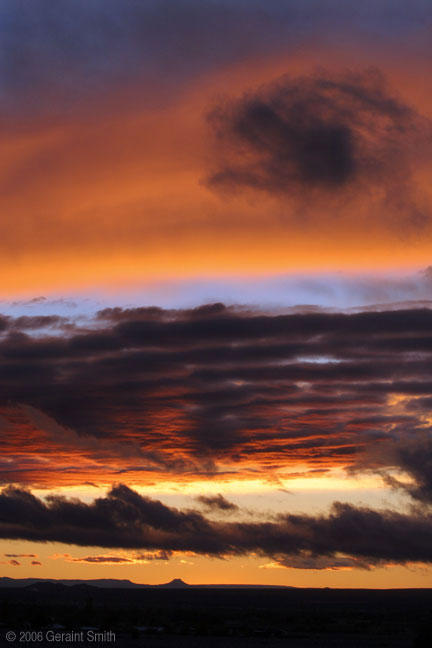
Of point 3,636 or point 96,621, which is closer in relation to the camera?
point 3,636

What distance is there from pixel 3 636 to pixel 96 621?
25560 mm

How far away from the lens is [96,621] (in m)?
96.4

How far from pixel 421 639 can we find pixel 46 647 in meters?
30.2

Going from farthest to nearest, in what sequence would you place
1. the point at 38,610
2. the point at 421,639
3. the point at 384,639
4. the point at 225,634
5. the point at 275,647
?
the point at 38,610, the point at 225,634, the point at 384,639, the point at 275,647, the point at 421,639

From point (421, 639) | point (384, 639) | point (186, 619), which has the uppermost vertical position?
point (421, 639)

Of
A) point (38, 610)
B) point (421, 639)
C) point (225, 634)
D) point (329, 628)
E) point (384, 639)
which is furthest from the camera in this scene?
point (38, 610)

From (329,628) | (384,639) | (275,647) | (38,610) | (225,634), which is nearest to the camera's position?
(275,647)

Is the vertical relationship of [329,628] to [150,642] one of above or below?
below

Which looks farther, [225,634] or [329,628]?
[329,628]

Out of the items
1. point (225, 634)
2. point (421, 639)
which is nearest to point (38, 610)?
point (225, 634)

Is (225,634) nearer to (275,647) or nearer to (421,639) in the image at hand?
(275,647)

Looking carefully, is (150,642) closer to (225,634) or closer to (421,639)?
(225,634)

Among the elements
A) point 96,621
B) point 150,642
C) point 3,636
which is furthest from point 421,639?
point 96,621

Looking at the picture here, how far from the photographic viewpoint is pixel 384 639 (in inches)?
3110
